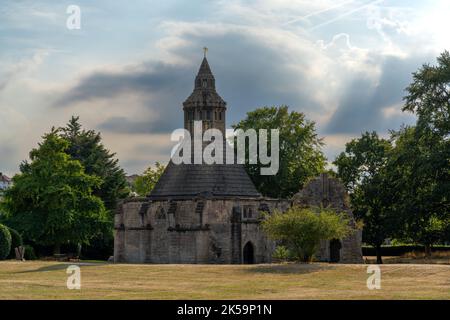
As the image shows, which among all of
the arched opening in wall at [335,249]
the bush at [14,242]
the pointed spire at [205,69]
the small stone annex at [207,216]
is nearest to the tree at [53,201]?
the bush at [14,242]

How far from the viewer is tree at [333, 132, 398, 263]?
7250 cm

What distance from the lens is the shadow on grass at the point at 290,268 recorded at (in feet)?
149

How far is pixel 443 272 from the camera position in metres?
43.7

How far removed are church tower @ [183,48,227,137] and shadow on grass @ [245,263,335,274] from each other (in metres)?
22.1

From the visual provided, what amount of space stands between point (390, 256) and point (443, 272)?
37.7 m

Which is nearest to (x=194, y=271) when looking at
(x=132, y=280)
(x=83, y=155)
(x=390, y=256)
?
(x=132, y=280)

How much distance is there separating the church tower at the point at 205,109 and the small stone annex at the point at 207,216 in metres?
0.08

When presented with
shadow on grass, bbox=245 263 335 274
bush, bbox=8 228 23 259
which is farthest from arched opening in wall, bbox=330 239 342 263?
bush, bbox=8 228 23 259

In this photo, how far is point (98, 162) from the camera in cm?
8906

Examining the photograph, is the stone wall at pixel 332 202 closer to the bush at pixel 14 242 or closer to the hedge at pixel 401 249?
the hedge at pixel 401 249

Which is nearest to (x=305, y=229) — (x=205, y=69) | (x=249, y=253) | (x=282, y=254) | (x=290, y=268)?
(x=290, y=268)

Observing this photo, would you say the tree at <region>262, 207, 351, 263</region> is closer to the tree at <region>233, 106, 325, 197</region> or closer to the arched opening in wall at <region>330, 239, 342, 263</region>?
the arched opening in wall at <region>330, 239, 342, 263</region>

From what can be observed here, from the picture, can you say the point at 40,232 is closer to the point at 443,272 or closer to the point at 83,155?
the point at 83,155

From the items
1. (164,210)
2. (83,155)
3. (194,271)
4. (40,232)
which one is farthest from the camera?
(83,155)
